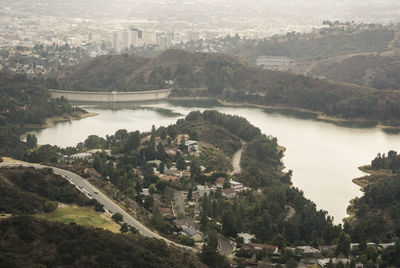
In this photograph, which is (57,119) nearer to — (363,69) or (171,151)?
(171,151)

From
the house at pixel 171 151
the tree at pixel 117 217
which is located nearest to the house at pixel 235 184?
the house at pixel 171 151

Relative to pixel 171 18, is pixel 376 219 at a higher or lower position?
lower

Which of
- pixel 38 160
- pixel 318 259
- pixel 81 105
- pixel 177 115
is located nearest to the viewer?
pixel 318 259

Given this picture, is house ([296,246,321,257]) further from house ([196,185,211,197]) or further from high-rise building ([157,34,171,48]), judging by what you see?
high-rise building ([157,34,171,48])

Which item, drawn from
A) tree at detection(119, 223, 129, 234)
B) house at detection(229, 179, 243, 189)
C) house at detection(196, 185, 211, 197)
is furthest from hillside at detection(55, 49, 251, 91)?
tree at detection(119, 223, 129, 234)

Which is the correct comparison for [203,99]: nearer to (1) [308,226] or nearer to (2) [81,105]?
(2) [81,105]

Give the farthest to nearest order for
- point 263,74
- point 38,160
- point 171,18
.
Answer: point 171,18 < point 263,74 < point 38,160

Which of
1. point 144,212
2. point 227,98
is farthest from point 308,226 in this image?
point 227,98

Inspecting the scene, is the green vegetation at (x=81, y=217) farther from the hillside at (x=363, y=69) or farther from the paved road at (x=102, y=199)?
the hillside at (x=363, y=69)
